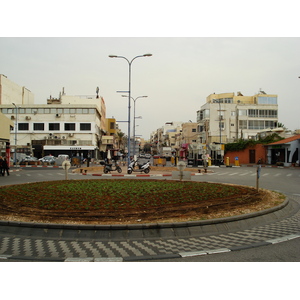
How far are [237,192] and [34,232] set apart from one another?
7.94 metres

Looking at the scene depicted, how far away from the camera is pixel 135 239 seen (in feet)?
22.9

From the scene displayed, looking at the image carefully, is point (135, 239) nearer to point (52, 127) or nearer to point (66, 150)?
point (66, 150)

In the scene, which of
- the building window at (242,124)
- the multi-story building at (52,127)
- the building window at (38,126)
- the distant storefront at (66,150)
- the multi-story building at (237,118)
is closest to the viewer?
the distant storefront at (66,150)

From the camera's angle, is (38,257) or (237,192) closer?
(38,257)

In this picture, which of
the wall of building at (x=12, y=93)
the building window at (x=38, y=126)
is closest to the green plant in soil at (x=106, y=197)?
the building window at (x=38, y=126)

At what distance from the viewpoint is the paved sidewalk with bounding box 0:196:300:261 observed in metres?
5.97

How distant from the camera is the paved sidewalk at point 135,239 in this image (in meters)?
5.97

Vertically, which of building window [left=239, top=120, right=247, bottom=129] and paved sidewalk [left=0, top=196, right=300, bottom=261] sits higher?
building window [left=239, top=120, right=247, bottom=129]

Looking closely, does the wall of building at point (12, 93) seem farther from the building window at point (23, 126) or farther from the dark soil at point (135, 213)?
the dark soil at point (135, 213)

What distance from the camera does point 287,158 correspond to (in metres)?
46.3

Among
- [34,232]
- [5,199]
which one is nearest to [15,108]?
[5,199]

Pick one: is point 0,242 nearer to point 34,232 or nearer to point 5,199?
point 34,232

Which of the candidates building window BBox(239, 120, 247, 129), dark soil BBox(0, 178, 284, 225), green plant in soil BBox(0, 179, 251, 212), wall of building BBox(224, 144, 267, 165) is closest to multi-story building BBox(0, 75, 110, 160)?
wall of building BBox(224, 144, 267, 165)

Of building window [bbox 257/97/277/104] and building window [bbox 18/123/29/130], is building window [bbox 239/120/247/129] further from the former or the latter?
building window [bbox 18/123/29/130]
